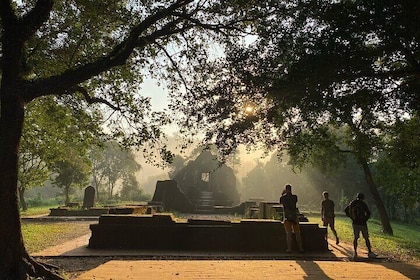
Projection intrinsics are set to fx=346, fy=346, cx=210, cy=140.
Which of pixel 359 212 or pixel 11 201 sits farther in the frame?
pixel 359 212

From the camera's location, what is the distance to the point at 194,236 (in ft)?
39.0

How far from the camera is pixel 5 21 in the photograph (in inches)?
284

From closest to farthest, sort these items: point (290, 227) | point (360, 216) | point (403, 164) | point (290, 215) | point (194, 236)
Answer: point (360, 216) → point (290, 215) → point (290, 227) → point (194, 236) → point (403, 164)

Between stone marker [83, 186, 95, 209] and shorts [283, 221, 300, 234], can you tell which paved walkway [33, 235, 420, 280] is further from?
stone marker [83, 186, 95, 209]

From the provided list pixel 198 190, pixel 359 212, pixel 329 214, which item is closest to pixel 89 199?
pixel 198 190

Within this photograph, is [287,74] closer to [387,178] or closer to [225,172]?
[387,178]

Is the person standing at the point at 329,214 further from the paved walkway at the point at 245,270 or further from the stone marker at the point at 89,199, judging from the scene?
the stone marker at the point at 89,199

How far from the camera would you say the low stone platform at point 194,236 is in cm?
1172

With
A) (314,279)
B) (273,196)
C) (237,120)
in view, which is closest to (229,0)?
(237,120)

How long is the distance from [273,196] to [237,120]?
68.2 meters

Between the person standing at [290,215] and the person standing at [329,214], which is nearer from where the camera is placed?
the person standing at [290,215]

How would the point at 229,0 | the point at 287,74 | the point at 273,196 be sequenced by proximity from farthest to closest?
the point at 273,196 < the point at 229,0 < the point at 287,74

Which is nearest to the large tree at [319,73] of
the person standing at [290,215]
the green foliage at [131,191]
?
the person standing at [290,215]

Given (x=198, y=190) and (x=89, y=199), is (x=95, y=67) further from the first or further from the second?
(x=198, y=190)
